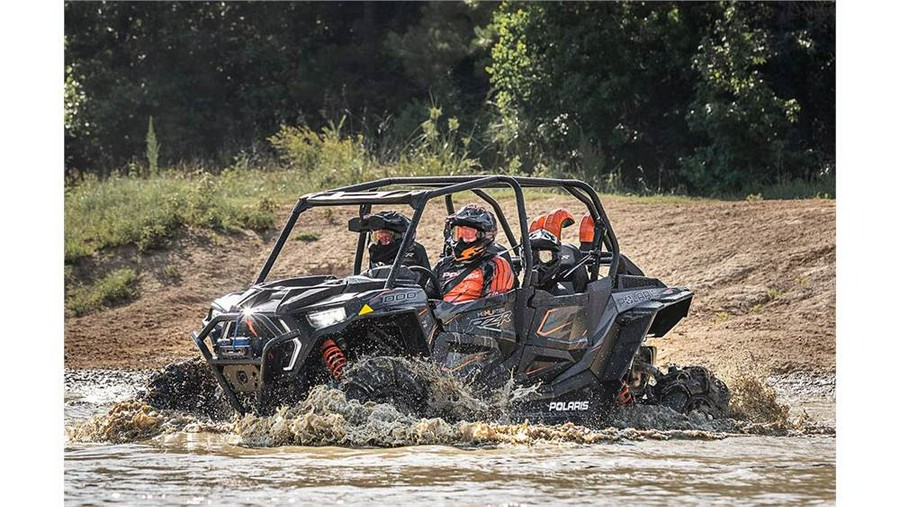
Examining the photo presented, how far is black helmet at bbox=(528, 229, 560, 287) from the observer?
1226 cm

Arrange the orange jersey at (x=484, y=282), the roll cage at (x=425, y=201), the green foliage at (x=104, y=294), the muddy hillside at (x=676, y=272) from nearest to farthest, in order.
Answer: the roll cage at (x=425, y=201), the orange jersey at (x=484, y=282), the muddy hillside at (x=676, y=272), the green foliage at (x=104, y=294)

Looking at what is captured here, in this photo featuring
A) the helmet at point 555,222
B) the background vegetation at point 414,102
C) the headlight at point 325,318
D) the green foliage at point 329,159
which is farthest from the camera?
the green foliage at point 329,159

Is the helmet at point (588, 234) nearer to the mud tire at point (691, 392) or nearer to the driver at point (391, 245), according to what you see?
the mud tire at point (691, 392)

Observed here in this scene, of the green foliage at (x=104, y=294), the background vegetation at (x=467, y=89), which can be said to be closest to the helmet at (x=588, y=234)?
the green foliage at (x=104, y=294)

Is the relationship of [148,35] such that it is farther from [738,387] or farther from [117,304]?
[738,387]

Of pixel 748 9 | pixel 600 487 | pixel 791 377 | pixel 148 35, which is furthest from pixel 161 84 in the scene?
pixel 600 487

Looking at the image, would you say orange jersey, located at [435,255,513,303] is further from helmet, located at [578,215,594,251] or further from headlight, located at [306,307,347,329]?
helmet, located at [578,215,594,251]

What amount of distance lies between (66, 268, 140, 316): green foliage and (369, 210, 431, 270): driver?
880 cm

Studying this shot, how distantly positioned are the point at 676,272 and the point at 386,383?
33.1 feet

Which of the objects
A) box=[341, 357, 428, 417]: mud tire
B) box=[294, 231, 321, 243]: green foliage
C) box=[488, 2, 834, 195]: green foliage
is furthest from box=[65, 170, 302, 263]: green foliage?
box=[341, 357, 428, 417]: mud tire

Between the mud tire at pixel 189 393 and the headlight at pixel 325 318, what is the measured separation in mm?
1519

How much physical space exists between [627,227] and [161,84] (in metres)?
15.4

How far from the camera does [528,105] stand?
28922 mm

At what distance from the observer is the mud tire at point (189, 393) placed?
12023mm
